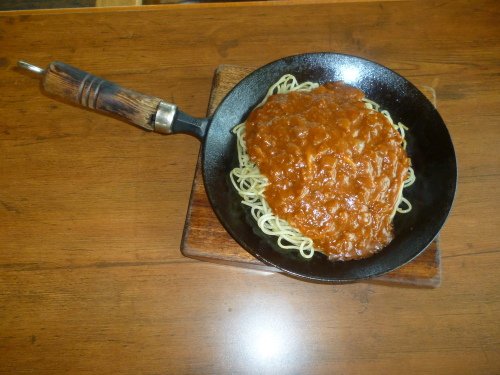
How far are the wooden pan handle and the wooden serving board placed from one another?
58 cm

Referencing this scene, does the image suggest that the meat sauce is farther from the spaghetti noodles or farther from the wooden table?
the wooden table

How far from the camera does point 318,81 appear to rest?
9.40ft

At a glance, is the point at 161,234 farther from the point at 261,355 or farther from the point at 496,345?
the point at 496,345

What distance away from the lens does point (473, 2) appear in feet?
11.5

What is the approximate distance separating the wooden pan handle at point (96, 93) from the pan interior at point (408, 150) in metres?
0.41

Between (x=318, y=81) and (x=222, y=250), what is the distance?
144 cm

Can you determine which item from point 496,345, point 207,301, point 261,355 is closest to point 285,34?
point 207,301

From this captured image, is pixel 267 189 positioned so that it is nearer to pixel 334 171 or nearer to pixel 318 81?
pixel 334 171

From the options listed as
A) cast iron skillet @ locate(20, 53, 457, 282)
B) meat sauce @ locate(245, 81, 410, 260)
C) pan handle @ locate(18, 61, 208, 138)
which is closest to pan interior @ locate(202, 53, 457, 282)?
cast iron skillet @ locate(20, 53, 457, 282)

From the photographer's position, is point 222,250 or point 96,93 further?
point 222,250

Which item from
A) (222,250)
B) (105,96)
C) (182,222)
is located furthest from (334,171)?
(105,96)

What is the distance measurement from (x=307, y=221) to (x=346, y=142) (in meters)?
0.54

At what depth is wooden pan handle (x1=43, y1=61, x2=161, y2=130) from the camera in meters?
2.21

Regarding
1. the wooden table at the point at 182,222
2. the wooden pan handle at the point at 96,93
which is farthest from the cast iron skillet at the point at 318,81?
the wooden table at the point at 182,222
